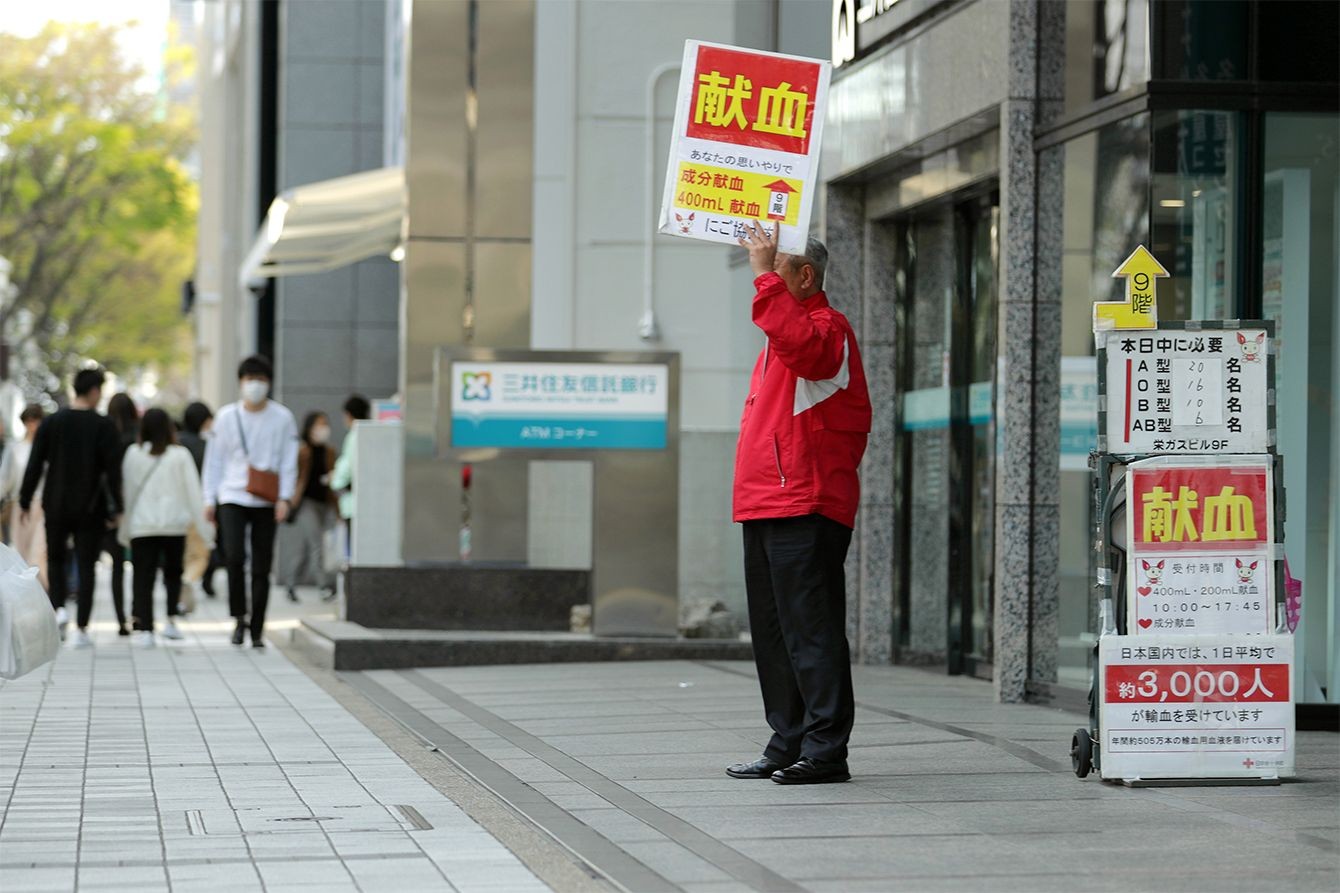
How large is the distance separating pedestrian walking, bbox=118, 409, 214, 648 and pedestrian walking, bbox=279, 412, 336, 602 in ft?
14.9

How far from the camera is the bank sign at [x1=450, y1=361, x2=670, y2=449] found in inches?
495

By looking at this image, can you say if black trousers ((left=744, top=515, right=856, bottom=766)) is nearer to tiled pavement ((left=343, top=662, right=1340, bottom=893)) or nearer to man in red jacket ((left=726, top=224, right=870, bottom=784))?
man in red jacket ((left=726, top=224, right=870, bottom=784))

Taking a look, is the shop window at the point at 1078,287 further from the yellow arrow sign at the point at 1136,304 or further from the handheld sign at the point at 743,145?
the handheld sign at the point at 743,145

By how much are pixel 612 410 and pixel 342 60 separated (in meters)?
13.0

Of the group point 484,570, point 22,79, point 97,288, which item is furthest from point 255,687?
point 97,288

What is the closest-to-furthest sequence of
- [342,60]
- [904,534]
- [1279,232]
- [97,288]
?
[1279,232] < [904,534] < [342,60] < [97,288]

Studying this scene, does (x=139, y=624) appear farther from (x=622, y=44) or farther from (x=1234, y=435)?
(x=1234, y=435)

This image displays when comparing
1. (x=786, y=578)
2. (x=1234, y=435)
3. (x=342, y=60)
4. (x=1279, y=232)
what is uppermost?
(x=342, y=60)

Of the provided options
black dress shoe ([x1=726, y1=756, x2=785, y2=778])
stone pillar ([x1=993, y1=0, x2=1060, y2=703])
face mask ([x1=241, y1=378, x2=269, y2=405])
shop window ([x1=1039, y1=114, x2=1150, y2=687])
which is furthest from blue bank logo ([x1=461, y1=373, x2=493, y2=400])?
black dress shoe ([x1=726, y1=756, x2=785, y2=778])

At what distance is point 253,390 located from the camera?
46.1 feet

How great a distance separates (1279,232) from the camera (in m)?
9.27

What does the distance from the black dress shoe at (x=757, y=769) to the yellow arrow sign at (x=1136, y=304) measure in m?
1.81

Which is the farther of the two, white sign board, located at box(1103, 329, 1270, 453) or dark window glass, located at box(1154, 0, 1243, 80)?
dark window glass, located at box(1154, 0, 1243, 80)

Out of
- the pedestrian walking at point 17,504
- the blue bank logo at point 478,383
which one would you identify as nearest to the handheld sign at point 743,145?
the blue bank logo at point 478,383
